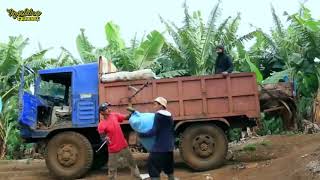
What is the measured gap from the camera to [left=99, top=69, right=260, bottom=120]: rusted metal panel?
30.2 feet

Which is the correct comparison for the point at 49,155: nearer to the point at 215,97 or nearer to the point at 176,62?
the point at 215,97

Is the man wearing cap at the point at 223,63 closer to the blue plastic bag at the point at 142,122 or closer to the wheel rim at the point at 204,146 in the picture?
the wheel rim at the point at 204,146

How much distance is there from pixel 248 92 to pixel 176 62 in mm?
5419

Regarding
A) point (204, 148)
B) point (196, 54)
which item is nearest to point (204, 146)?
point (204, 148)

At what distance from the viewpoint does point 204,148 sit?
30.2ft

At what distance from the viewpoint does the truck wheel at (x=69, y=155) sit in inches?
374

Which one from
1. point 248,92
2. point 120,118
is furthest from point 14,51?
point 248,92

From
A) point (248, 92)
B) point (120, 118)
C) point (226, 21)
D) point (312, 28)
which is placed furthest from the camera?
point (226, 21)

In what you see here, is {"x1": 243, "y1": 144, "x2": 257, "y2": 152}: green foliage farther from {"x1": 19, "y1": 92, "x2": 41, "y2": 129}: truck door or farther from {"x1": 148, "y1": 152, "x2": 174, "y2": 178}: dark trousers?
{"x1": 19, "y1": 92, "x2": 41, "y2": 129}: truck door

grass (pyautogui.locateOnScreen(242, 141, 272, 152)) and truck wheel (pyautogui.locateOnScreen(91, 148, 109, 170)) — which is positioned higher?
grass (pyautogui.locateOnScreen(242, 141, 272, 152))

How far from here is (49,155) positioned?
9.65 meters

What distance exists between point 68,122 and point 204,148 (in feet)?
9.52

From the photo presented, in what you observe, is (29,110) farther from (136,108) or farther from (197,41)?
(197,41)

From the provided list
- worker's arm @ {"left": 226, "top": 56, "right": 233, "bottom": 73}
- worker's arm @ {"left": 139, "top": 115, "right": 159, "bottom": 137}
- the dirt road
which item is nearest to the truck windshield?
the dirt road
